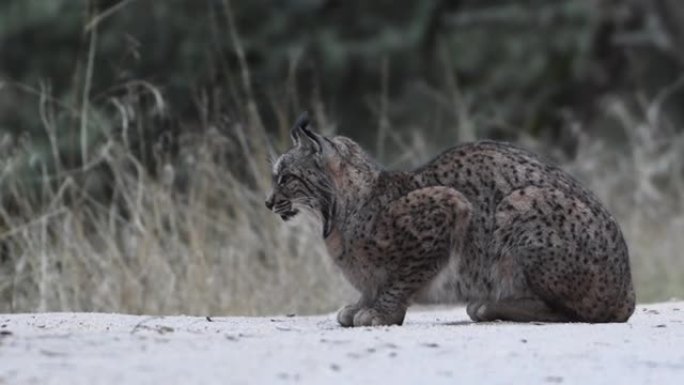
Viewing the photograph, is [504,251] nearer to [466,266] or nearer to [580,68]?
[466,266]

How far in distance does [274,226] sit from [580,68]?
9.29 meters

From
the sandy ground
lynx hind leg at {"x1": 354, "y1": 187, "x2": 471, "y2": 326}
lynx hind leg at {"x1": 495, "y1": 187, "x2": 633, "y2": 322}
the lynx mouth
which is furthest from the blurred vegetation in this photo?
the sandy ground

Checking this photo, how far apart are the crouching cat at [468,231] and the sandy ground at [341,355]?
486mm

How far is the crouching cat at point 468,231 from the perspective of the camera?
7.05 metres

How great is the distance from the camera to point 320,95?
16.4m

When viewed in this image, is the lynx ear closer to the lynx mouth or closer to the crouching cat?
the crouching cat

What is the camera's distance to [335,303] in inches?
370

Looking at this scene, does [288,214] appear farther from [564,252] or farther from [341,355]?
A: [341,355]

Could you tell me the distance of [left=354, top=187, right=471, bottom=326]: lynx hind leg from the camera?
23.4 ft

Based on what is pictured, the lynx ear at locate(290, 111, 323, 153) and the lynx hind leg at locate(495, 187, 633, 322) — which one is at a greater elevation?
the lynx ear at locate(290, 111, 323, 153)

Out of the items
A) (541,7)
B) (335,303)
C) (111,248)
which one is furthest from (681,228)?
(541,7)

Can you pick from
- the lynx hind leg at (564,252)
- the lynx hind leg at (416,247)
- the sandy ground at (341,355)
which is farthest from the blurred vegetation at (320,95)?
the sandy ground at (341,355)

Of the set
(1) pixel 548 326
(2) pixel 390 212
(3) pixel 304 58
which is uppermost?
(3) pixel 304 58

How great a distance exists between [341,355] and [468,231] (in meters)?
1.81
